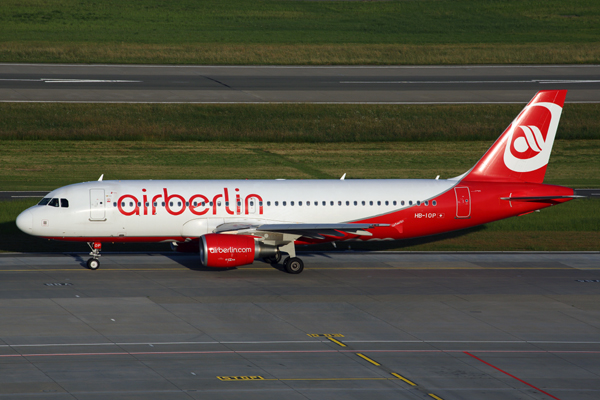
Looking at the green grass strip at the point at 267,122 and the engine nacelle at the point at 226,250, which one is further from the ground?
the green grass strip at the point at 267,122

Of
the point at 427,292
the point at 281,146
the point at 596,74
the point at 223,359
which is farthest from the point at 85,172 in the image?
the point at 596,74

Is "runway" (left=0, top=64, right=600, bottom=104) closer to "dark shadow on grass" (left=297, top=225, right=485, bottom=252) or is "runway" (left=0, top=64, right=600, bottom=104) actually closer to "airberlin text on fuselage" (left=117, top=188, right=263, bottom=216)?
"dark shadow on grass" (left=297, top=225, right=485, bottom=252)

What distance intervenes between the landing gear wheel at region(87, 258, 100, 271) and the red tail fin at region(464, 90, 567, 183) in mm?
19093

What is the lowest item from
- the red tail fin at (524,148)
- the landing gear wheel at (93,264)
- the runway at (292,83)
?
the landing gear wheel at (93,264)

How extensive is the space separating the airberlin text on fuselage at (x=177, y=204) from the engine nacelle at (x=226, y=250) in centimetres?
226

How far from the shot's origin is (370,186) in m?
39.8

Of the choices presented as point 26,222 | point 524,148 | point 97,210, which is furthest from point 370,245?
point 26,222

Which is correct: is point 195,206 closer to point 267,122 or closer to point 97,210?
point 97,210

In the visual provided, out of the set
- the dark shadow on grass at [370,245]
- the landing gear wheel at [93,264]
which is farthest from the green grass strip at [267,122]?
the landing gear wheel at [93,264]

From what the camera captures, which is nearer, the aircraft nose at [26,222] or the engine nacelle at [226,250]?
the engine nacelle at [226,250]

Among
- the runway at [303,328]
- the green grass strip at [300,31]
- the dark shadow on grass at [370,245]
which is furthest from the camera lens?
the green grass strip at [300,31]

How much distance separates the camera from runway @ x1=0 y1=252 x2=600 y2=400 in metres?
23.6

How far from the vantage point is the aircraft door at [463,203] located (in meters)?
39.7

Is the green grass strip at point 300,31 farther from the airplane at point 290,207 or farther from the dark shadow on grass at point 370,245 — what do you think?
the airplane at point 290,207
